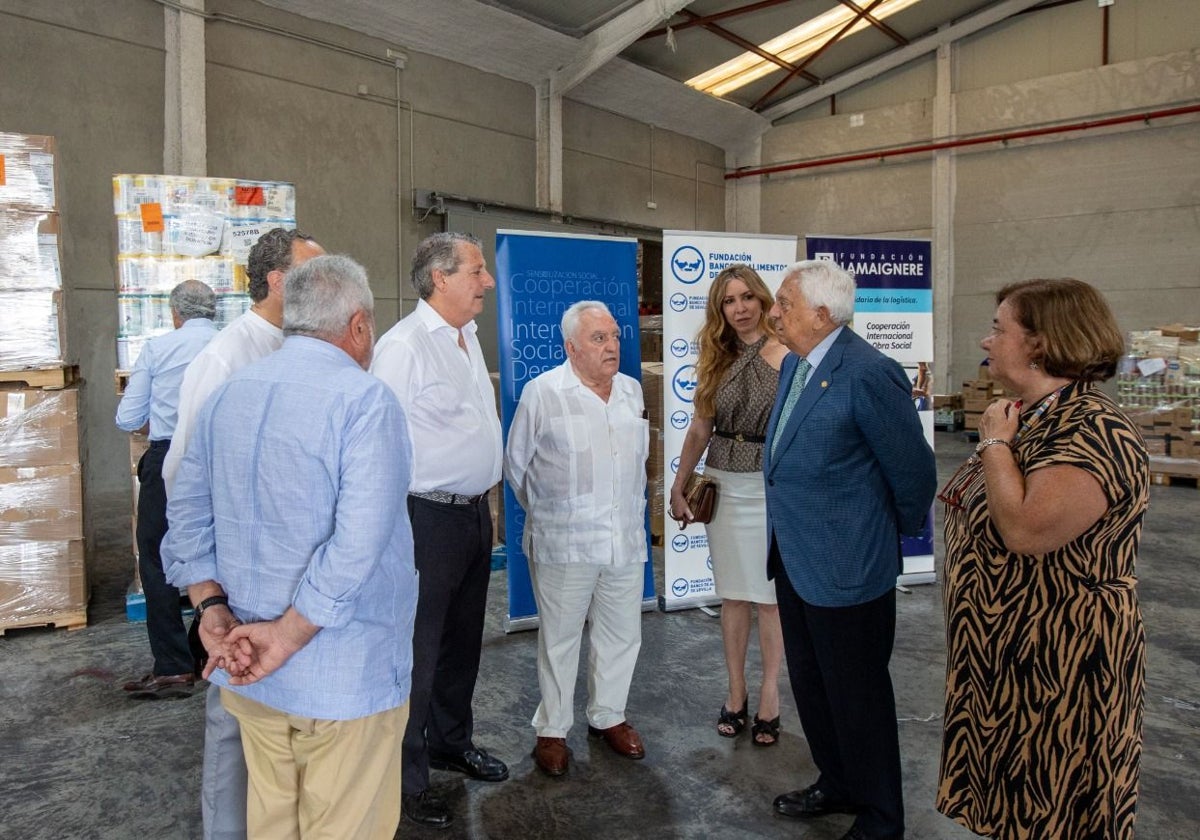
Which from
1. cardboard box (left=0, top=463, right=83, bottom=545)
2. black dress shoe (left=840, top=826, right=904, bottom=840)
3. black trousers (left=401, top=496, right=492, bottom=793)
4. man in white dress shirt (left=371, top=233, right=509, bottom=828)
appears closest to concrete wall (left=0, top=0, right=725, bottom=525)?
cardboard box (left=0, top=463, right=83, bottom=545)

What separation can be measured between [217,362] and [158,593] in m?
1.67

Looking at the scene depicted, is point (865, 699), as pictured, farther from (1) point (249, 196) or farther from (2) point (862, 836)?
(1) point (249, 196)

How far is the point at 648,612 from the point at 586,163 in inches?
324

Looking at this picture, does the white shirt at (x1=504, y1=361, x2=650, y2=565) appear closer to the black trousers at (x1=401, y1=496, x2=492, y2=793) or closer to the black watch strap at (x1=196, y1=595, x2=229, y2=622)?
the black trousers at (x1=401, y1=496, x2=492, y2=793)

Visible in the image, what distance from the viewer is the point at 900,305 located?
4.66 meters

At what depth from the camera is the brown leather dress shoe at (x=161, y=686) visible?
3.24 m

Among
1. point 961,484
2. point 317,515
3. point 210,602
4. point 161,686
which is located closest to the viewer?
point 317,515

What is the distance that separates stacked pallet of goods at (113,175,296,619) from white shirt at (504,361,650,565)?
2571mm

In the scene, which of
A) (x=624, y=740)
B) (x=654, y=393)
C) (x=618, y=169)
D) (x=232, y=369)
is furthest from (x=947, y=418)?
(x=232, y=369)

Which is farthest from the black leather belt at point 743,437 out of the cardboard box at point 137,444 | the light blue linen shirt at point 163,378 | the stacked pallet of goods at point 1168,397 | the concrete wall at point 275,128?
the stacked pallet of goods at point 1168,397

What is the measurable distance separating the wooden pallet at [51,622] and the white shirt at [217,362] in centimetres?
241

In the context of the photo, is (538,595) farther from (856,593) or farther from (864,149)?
(864,149)

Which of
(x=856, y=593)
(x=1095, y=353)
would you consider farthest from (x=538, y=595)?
(x=1095, y=353)

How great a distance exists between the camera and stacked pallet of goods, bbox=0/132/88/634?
3807mm
